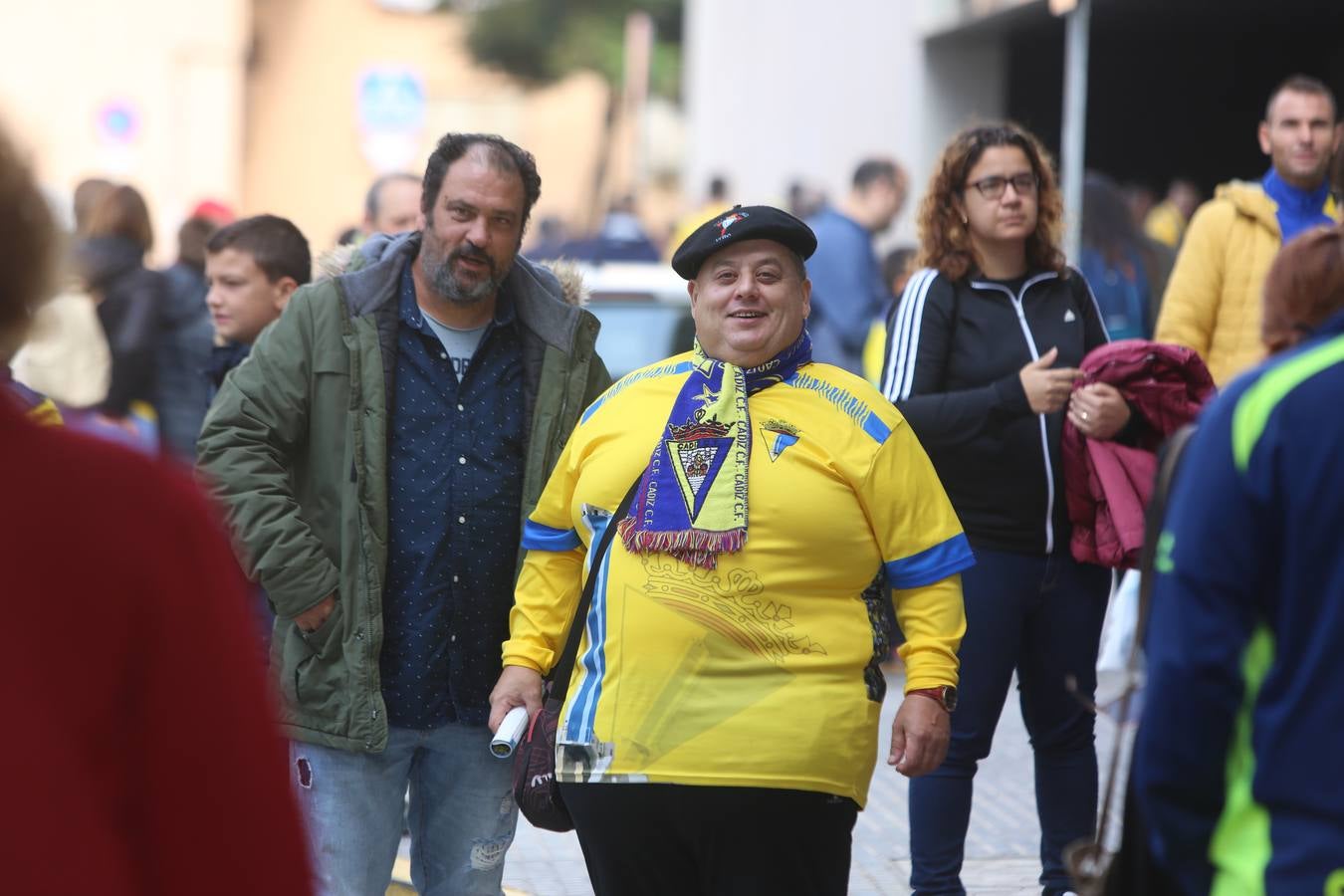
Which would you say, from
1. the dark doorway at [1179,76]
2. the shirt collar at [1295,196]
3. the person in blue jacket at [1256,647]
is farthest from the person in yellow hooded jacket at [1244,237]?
the dark doorway at [1179,76]

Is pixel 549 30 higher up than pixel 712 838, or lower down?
higher up

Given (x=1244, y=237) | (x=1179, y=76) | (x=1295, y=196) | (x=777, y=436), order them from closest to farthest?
(x=777, y=436) → (x=1244, y=237) → (x=1295, y=196) → (x=1179, y=76)

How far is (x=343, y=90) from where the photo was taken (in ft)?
167

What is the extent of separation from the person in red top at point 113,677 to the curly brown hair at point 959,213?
354cm

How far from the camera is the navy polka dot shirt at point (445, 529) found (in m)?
4.24

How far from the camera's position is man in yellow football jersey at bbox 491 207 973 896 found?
359 cm

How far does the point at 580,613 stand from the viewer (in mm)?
3838

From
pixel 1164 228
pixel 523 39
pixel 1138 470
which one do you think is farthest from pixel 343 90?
pixel 1138 470

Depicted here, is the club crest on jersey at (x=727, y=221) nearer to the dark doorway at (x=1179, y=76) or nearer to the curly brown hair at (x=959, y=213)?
the curly brown hair at (x=959, y=213)

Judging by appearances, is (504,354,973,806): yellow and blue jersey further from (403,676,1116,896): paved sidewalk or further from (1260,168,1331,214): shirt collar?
(1260,168,1331,214): shirt collar

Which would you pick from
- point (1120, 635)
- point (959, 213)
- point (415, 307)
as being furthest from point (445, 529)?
point (1120, 635)

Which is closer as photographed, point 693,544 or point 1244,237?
point 693,544

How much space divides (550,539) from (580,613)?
248 mm

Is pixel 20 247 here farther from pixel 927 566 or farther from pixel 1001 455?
pixel 1001 455
